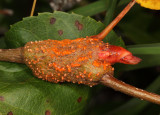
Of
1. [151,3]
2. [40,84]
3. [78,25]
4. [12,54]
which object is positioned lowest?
[40,84]

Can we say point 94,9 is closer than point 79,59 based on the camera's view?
No

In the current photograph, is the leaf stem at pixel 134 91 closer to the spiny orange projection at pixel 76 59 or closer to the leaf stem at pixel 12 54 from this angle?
the spiny orange projection at pixel 76 59

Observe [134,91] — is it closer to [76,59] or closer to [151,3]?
[76,59]

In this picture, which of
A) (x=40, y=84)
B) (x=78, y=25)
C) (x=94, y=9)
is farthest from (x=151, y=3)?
(x=40, y=84)

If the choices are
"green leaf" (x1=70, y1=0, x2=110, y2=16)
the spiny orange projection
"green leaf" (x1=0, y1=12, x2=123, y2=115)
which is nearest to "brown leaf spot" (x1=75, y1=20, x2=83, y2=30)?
"green leaf" (x1=0, y1=12, x2=123, y2=115)

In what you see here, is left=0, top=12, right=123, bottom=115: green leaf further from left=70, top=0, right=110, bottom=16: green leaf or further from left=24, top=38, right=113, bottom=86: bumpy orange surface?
left=70, top=0, right=110, bottom=16: green leaf

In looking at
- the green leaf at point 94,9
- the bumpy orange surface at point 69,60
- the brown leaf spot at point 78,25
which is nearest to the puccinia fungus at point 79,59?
the bumpy orange surface at point 69,60
